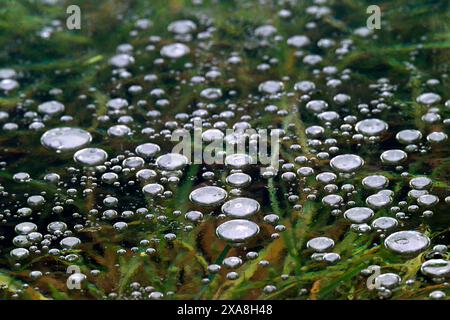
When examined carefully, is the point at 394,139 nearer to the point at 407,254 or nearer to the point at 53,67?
the point at 407,254

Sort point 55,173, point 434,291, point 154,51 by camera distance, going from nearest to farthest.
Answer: point 434,291 → point 55,173 → point 154,51

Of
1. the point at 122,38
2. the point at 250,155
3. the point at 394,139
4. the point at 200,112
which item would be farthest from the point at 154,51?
the point at 394,139

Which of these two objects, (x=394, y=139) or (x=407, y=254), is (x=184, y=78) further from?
(x=407, y=254)

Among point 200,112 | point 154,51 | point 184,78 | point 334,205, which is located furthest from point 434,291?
point 154,51

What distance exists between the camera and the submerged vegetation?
148 centimetres

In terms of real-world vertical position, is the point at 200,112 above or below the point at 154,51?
below

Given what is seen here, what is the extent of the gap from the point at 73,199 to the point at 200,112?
433mm

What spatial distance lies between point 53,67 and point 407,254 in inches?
46.4

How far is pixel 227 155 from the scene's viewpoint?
5.92ft

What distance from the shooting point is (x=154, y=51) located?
7.52 feet

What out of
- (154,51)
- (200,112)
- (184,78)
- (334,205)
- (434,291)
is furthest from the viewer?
(154,51)

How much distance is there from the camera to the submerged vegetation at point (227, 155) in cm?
148

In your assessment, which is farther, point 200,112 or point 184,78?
point 184,78

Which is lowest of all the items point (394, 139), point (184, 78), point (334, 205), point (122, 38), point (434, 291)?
point (434, 291)
